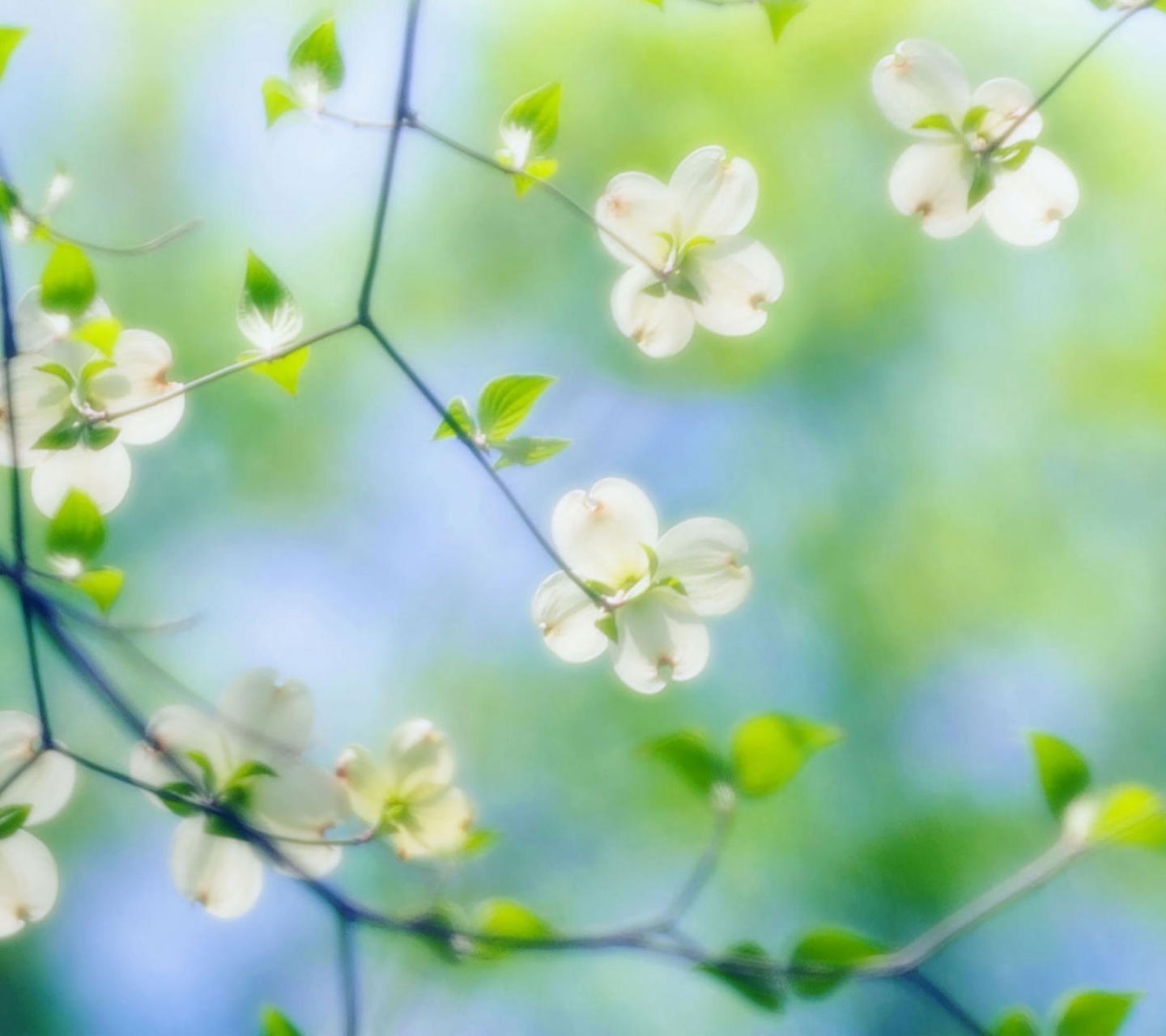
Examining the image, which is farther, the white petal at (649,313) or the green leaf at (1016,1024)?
the white petal at (649,313)

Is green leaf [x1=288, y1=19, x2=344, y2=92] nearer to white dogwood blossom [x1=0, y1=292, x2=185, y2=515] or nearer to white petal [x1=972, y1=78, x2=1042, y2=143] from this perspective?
white dogwood blossom [x1=0, y1=292, x2=185, y2=515]

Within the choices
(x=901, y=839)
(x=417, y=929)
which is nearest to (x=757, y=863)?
(x=901, y=839)

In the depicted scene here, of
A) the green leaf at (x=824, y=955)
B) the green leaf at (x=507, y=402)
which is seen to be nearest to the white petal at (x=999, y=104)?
the green leaf at (x=507, y=402)

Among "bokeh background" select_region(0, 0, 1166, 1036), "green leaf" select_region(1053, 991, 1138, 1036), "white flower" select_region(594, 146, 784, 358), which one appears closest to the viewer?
"green leaf" select_region(1053, 991, 1138, 1036)

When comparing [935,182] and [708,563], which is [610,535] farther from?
[935,182]

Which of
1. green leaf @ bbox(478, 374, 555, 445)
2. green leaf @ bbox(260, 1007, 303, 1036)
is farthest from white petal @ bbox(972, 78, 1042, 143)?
green leaf @ bbox(260, 1007, 303, 1036)

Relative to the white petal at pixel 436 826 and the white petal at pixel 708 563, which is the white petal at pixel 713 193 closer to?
the white petal at pixel 708 563
